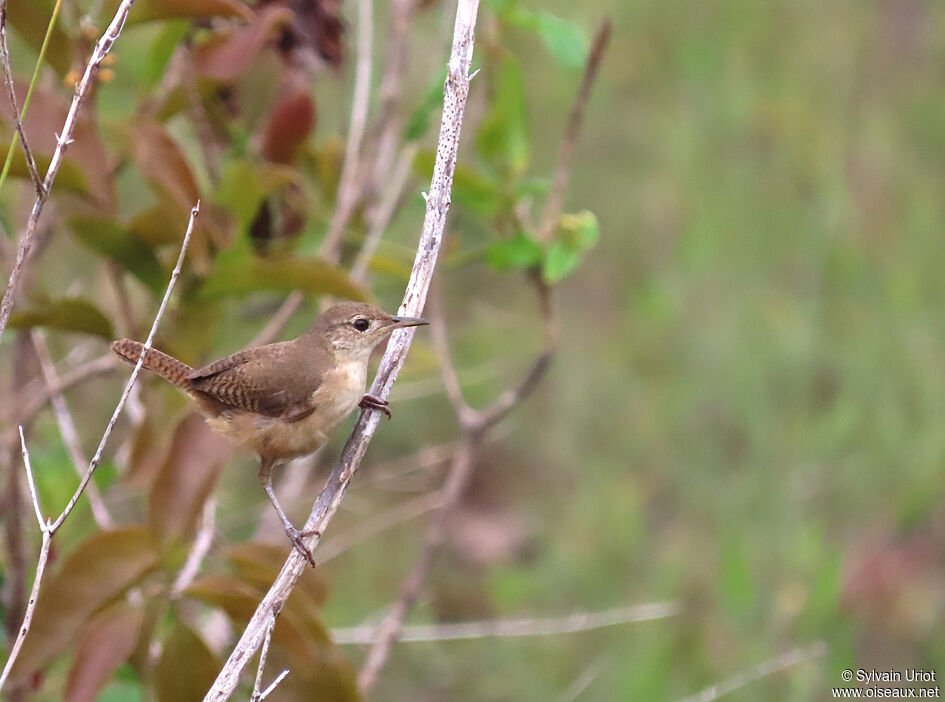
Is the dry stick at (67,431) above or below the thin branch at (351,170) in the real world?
below

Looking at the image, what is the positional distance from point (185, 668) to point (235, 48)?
4.80 feet

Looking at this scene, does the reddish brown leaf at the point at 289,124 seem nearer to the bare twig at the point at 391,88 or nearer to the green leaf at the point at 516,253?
the bare twig at the point at 391,88

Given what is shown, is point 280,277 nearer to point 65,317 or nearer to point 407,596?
point 65,317

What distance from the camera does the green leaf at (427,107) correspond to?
2904 millimetres

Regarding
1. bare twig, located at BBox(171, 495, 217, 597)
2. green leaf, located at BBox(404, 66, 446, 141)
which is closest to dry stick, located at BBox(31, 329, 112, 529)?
bare twig, located at BBox(171, 495, 217, 597)

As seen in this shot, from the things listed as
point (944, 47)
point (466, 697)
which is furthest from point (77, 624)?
point (944, 47)

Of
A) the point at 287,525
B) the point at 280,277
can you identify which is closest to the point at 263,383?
the point at 280,277

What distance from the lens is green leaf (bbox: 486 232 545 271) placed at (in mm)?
2893

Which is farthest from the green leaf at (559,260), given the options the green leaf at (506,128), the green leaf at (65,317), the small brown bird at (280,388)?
the green leaf at (65,317)

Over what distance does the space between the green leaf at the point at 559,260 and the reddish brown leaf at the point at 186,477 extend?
2.83ft

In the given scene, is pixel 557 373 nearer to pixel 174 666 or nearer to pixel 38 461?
pixel 38 461

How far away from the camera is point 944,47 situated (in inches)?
278

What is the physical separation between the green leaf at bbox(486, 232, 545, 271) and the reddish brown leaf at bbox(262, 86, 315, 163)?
634 millimetres

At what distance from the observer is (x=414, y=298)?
2436 mm
